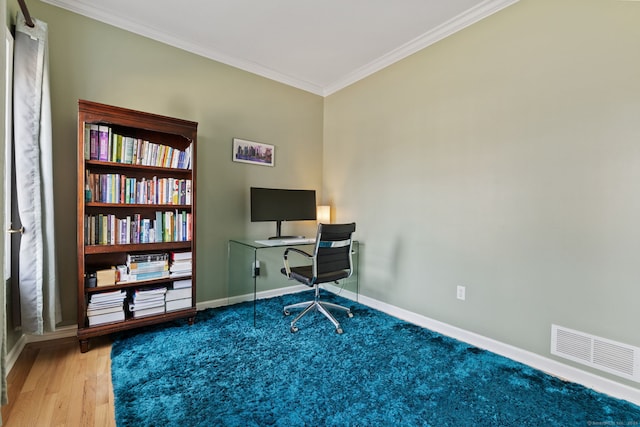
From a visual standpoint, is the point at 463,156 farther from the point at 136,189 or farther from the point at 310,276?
the point at 136,189

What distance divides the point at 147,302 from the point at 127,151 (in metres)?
1.25

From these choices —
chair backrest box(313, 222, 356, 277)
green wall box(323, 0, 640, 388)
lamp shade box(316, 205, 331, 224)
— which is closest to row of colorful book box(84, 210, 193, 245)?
chair backrest box(313, 222, 356, 277)

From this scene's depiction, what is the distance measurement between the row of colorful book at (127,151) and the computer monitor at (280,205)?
80 centimetres

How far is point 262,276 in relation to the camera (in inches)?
137

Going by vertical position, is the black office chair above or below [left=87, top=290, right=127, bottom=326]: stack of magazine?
above

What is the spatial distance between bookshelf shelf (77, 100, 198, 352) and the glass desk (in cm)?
61

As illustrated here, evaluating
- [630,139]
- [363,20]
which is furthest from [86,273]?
[630,139]

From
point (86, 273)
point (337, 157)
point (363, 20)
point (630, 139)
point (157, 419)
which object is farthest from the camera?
point (337, 157)

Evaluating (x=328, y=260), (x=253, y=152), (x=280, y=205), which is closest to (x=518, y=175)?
(x=328, y=260)

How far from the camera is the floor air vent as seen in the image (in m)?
1.69

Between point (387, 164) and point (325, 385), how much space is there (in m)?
2.13

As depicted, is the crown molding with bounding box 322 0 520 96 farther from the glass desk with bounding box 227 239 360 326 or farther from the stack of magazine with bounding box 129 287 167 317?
the stack of magazine with bounding box 129 287 167 317

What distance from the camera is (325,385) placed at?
70.6 inches

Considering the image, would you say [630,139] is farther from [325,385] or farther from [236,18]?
[236,18]
